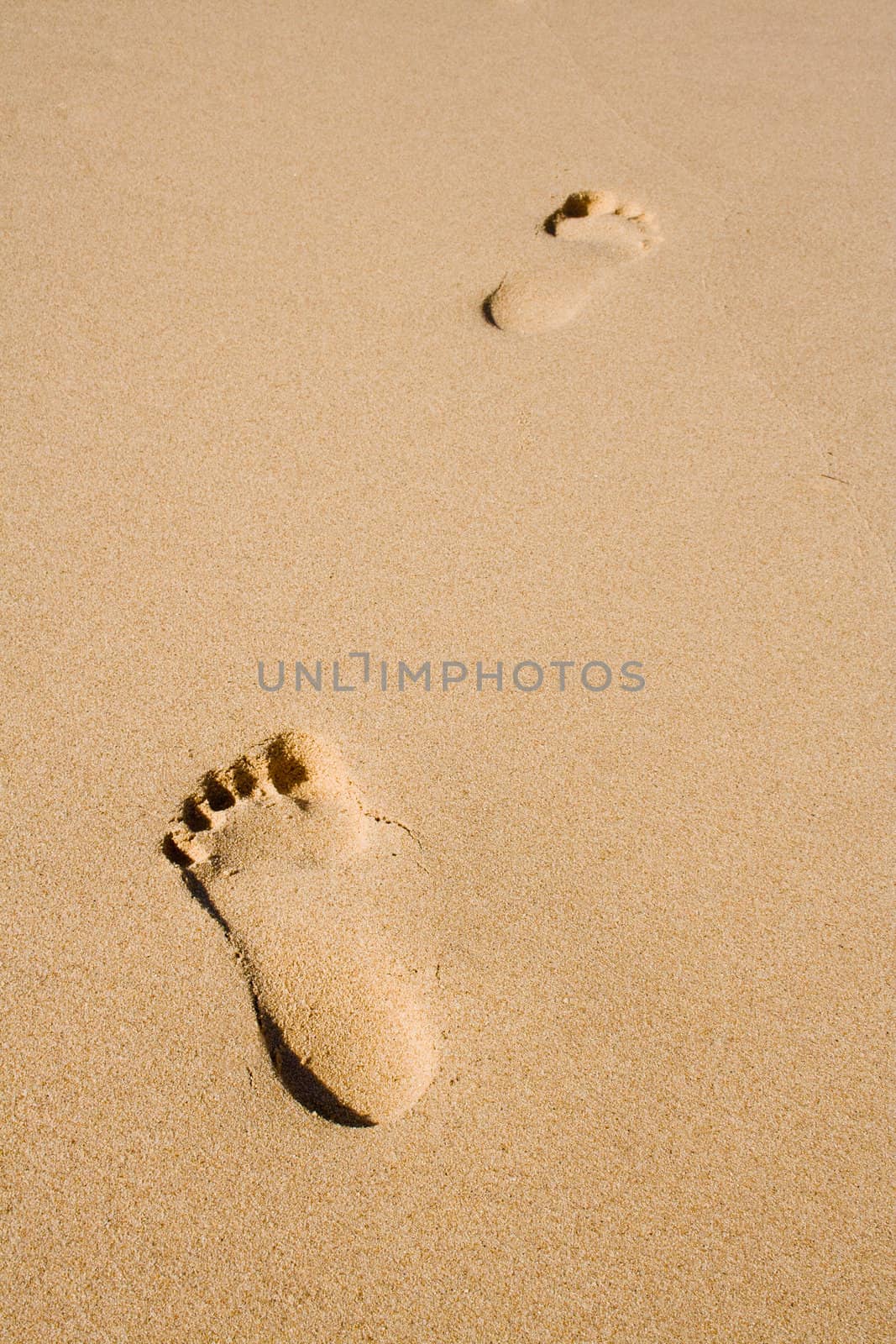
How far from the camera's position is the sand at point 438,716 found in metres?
0.93

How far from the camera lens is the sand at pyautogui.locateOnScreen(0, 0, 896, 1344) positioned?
36.4 inches

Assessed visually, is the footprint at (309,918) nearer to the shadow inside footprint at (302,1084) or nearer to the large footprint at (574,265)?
the shadow inside footprint at (302,1084)

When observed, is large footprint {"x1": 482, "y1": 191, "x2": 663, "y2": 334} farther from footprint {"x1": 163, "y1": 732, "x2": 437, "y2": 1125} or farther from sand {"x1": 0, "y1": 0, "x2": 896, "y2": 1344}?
footprint {"x1": 163, "y1": 732, "x2": 437, "y2": 1125}

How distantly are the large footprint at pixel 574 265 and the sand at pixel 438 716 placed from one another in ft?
0.04

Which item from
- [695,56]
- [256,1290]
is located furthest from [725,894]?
[695,56]

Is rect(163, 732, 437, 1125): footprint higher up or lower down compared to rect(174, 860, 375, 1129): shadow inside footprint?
higher up

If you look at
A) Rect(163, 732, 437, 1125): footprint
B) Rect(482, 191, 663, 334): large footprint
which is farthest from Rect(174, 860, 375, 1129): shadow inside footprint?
Rect(482, 191, 663, 334): large footprint

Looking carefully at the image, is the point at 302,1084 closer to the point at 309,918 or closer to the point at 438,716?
the point at 309,918

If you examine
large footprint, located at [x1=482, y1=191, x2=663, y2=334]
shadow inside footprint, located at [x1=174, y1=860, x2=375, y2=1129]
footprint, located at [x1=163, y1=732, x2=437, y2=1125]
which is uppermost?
large footprint, located at [x1=482, y1=191, x2=663, y2=334]

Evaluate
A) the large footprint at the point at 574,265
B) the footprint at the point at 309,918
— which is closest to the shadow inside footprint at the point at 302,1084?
the footprint at the point at 309,918

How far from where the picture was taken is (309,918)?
1025 mm

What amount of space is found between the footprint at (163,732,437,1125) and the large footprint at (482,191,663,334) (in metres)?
0.87

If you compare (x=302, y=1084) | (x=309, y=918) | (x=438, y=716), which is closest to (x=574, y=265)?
(x=438, y=716)

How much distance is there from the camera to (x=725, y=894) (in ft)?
3.59
